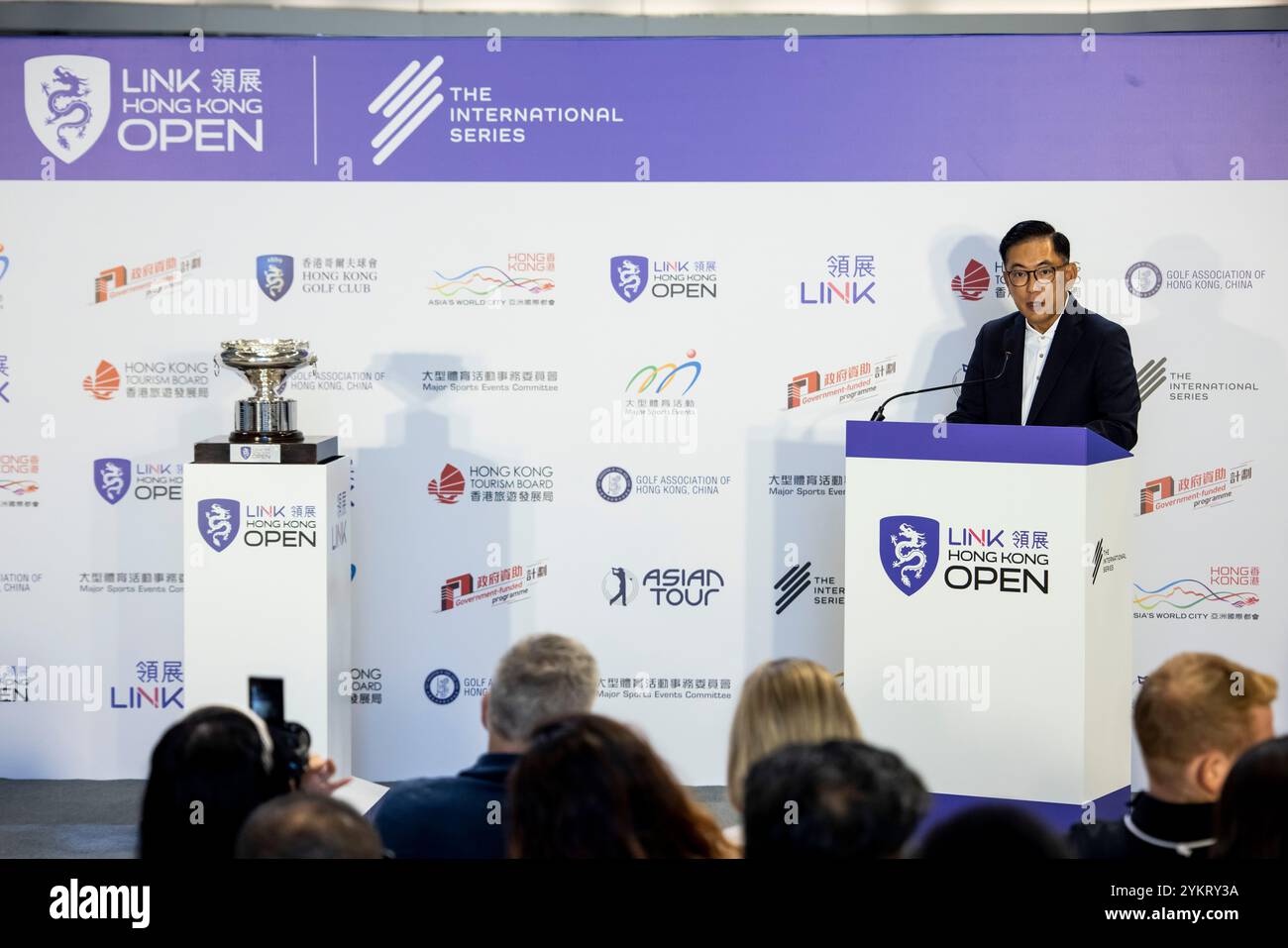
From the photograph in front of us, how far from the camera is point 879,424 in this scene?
3.95m

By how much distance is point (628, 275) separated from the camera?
5.09m

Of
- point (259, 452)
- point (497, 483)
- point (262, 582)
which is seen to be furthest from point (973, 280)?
point (262, 582)

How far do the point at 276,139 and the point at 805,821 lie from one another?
387 cm

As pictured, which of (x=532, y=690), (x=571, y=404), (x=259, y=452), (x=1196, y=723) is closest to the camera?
(x=1196, y=723)

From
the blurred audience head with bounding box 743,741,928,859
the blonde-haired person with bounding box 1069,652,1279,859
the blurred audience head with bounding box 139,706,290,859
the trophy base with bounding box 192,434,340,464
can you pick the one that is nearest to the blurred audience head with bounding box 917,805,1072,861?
the blurred audience head with bounding box 743,741,928,859

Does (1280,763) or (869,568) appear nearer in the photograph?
(1280,763)

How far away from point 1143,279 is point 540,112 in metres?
2.22

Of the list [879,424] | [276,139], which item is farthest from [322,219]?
[879,424]

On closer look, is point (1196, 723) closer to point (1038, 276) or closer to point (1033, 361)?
point (1033, 361)

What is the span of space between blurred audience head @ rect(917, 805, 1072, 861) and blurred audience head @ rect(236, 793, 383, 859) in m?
0.77

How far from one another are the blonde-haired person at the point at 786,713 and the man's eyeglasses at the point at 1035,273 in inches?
95.9

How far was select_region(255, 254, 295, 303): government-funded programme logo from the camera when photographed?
507 cm

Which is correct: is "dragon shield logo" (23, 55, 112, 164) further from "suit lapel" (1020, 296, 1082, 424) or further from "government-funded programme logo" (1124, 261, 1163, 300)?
"government-funded programme logo" (1124, 261, 1163, 300)
